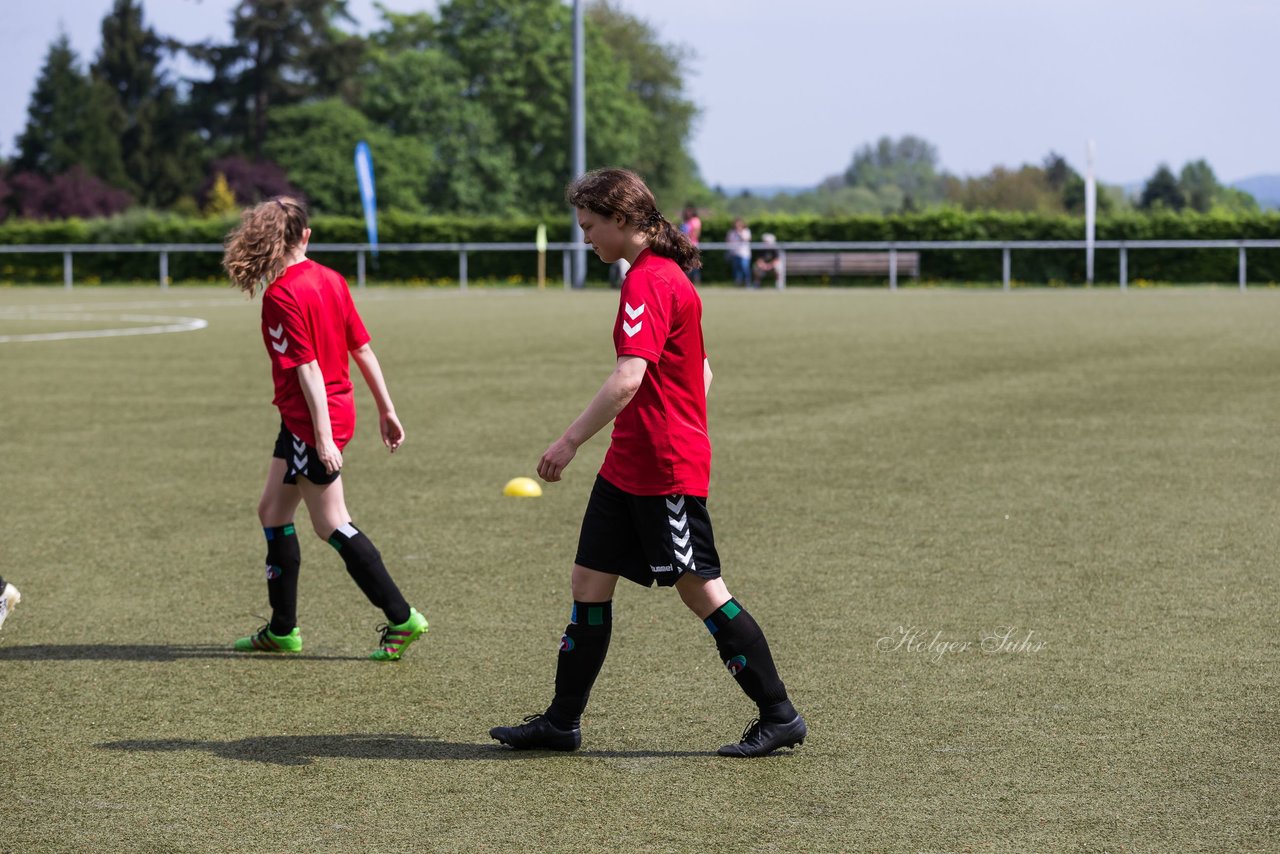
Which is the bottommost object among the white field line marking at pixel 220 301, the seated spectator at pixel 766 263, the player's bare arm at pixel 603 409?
the player's bare arm at pixel 603 409

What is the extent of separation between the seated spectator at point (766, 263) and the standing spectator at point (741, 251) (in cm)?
25

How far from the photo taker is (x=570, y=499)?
9.16 metres

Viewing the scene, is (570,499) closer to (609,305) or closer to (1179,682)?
(1179,682)

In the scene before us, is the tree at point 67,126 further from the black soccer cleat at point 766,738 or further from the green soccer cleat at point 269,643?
the black soccer cleat at point 766,738

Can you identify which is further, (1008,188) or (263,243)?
(1008,188)

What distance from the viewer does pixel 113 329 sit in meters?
23.8

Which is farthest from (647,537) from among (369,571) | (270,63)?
(270,63)

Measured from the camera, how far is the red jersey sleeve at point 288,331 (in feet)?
17.9

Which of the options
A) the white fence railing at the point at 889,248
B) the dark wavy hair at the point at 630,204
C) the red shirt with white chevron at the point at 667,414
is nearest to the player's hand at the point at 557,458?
the red shirt with white chevron at the point at 667,414

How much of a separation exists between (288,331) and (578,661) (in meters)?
1.58

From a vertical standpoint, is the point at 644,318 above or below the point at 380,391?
above

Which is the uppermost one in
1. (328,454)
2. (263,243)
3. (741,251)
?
(741,251)

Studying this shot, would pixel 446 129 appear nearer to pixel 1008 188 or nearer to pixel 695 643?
pixel 1008 188

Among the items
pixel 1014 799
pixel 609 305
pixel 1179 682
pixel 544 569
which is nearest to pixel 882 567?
pixel 544 569
